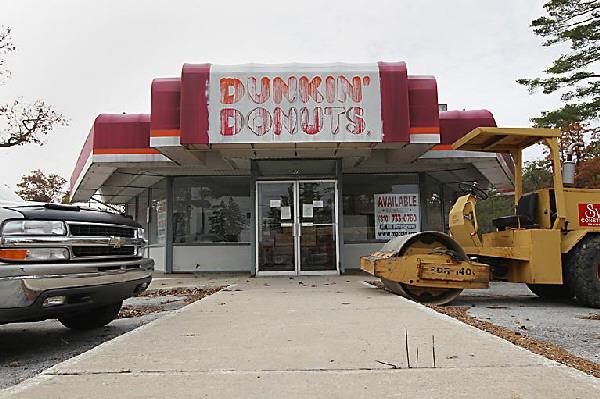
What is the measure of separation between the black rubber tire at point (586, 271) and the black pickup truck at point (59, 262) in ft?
19.2

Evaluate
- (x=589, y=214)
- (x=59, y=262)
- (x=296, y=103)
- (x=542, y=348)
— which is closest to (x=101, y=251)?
(x=59, y=262)

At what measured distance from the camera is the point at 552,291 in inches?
330

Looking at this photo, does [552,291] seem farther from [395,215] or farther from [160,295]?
[160,295]

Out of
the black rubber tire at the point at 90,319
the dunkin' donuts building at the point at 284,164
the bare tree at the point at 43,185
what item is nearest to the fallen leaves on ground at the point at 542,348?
the black rubber tire at the point at 90,319

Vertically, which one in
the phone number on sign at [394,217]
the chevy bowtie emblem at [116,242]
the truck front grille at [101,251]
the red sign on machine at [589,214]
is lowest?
the truck front grille at [101,251]

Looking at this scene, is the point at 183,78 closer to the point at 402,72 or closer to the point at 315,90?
the point at 315,90

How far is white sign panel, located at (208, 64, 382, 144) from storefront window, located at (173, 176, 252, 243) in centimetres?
453

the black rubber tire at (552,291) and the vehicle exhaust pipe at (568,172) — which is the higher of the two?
the vehicle exhaust pipe at (568,172)

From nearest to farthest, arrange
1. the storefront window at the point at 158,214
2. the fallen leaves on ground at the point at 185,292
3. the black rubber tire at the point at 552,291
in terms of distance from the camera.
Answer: the black rubber tire at the point at 552,291 → the fallen leaves on ground at the point at 185,292 → the storefront window at the point at 158,214

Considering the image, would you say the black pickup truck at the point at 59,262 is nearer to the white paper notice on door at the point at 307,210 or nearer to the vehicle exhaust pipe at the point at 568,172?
the vehicle exhaust pipe at the point at 568,172

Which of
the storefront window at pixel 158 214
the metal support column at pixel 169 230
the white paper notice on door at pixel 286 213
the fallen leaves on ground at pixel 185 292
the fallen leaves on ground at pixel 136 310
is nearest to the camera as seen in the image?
the fallen leaves on ground at pixel 136 310

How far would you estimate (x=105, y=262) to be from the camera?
4.97 meters

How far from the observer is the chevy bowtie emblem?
17.0 ft

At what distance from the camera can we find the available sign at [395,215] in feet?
46.3
